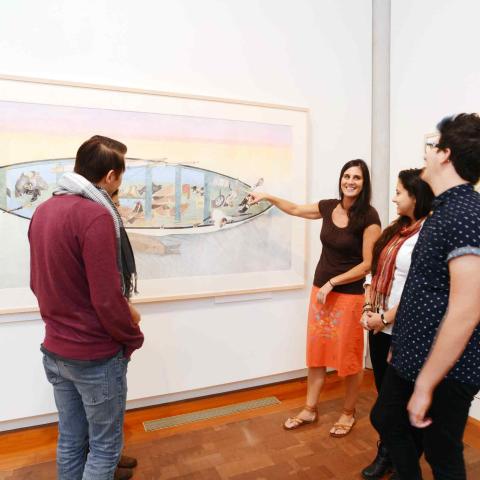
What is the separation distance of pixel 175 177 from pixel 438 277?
5.60ft

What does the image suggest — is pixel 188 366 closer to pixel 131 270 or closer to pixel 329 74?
pixel 131 270

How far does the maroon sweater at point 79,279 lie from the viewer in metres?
1.24

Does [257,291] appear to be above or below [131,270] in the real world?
below

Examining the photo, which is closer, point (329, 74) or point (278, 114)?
point (278, 114)

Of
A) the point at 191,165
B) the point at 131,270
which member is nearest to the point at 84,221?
the point at 131,270

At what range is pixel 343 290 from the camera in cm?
226

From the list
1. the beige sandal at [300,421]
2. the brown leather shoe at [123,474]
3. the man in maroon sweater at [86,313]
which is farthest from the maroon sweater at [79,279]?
the beige sandal at [300,421]

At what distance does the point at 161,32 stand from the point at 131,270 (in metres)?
1.61

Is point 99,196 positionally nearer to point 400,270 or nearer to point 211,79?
point 400,270

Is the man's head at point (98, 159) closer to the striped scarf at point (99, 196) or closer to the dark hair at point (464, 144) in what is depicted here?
the striped scarf at point (99, 196)

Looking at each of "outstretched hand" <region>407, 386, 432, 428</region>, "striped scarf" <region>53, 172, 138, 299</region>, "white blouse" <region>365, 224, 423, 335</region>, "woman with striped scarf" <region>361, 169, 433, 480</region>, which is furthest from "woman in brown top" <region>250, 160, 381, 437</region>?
"striped scarf" <region>53, 172, 138, 299</region>

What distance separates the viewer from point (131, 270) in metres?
1.55

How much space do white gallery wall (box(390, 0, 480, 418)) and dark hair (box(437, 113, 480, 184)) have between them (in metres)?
1.54

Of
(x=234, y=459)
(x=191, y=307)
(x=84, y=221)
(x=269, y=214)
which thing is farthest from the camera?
(x=269, y=214)
